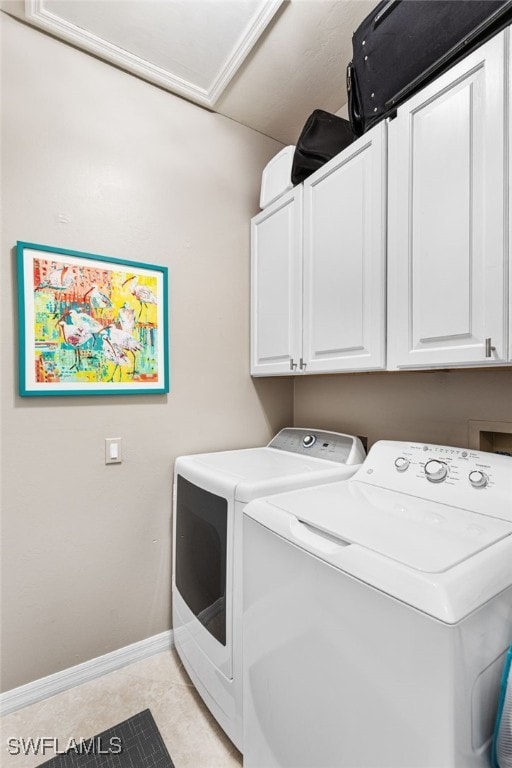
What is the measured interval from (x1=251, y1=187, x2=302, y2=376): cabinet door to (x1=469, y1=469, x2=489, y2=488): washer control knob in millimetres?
858

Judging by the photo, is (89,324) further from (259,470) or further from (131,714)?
(131,714)

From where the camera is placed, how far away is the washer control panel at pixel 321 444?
5.46 ft

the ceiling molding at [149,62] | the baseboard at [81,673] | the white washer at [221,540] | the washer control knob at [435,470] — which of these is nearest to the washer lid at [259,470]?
the white washer at [221,540]

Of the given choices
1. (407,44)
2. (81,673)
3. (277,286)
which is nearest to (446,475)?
(277,286)

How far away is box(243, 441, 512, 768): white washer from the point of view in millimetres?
659

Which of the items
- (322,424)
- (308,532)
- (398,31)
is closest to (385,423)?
(322,424)

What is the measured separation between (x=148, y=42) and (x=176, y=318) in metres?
1.16

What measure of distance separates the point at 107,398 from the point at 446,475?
4.56 feet

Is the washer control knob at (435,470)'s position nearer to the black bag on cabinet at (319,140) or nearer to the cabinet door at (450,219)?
the cabinet door at (450,219)

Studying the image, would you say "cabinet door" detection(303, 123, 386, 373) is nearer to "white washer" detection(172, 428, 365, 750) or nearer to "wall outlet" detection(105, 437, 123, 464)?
"white washer" detection(172, 428, 365, 750)

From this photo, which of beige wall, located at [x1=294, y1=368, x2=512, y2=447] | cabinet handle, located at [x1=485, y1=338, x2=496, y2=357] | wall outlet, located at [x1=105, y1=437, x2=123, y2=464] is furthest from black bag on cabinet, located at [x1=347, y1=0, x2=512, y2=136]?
wall outlet, located at [x1=105, y1=437, x2=123, y2=464]

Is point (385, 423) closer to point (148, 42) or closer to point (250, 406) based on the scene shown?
point (250, 406)

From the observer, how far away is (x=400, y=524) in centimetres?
95

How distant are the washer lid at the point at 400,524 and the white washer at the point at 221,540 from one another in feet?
0.75
